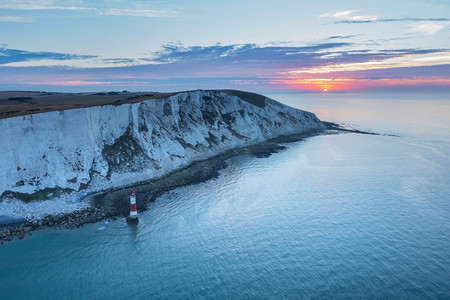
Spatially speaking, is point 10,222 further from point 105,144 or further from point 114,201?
point 105,144

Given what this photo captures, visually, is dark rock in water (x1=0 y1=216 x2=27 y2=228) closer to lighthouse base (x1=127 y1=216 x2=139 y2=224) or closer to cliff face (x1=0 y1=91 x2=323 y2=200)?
cliff face (x1=0 y1=91 x2=323 y2=200)

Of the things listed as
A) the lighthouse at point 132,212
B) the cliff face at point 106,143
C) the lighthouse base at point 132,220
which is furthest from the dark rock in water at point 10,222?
the lighthouse at point 132,212

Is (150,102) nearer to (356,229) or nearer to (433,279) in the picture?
(356,229)

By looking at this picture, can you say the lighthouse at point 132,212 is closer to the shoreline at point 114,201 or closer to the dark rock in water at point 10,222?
the shoreline at point 114,201

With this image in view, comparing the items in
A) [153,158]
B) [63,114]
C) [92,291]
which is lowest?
[92,291]

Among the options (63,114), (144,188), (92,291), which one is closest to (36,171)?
(63,114)

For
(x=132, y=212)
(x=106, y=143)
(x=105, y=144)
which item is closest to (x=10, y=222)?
(x=132, y=212)
